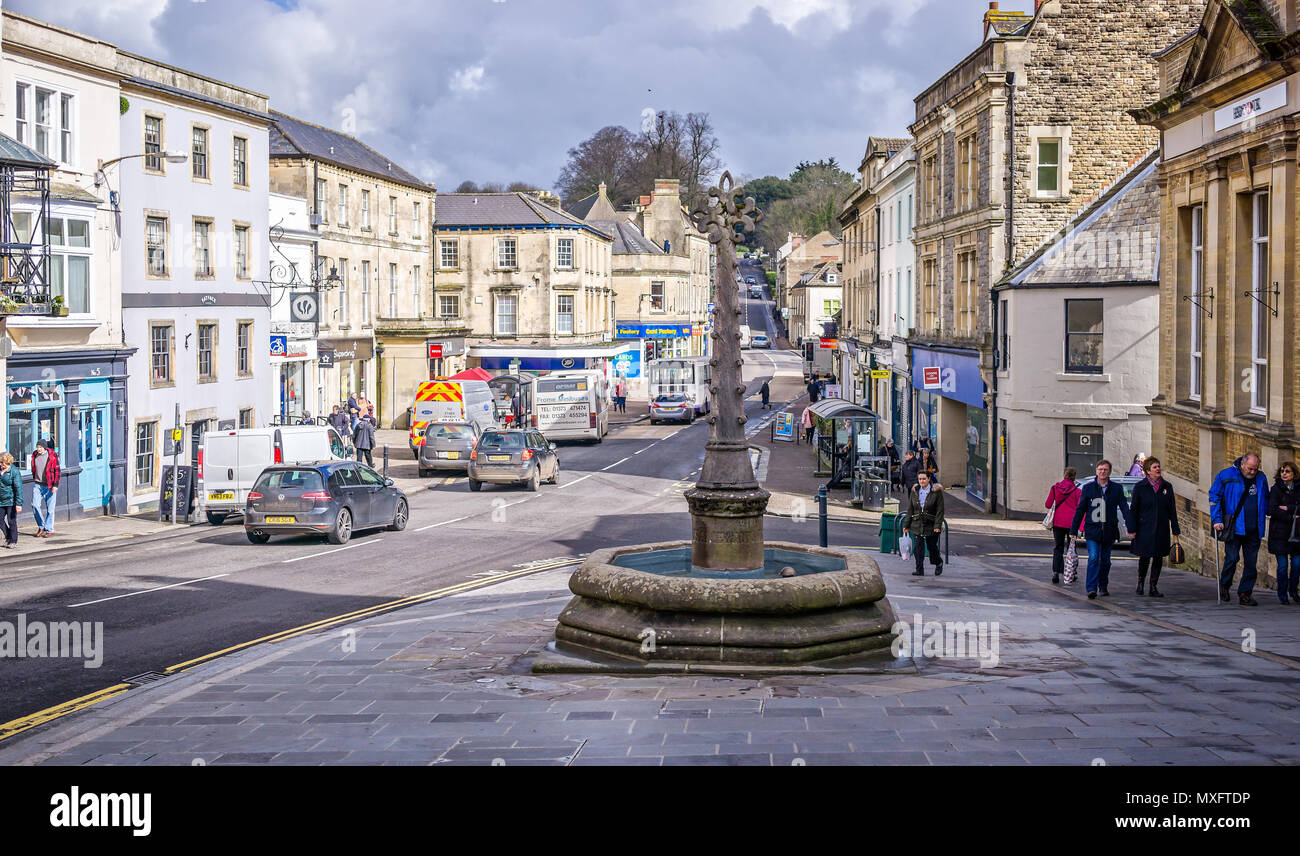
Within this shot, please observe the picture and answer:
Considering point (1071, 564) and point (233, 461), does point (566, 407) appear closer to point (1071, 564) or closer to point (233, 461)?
point (233, 461)

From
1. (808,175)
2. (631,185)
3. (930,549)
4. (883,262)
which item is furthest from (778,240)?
(930,549)

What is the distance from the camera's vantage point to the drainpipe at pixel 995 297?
3212 cm

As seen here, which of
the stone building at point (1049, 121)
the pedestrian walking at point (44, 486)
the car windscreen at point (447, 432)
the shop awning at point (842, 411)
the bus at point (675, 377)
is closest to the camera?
the pedestrian walking at point (44, 486)

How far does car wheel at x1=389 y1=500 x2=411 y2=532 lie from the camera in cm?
2638

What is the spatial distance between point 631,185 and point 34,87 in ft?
351

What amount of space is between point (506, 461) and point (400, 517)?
298 inches

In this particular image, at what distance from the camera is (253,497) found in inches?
944

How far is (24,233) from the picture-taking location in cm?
2703

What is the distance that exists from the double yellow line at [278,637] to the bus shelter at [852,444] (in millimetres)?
13512

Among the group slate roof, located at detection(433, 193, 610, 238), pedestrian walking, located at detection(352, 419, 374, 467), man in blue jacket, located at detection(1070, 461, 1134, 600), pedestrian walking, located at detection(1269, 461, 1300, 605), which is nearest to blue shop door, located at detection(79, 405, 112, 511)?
pedestrian walking, located at detection(352, 419, 374, 467)

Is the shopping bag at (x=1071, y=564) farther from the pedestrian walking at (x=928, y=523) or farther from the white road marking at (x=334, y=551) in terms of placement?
the white road marking at (x=334, y=551)

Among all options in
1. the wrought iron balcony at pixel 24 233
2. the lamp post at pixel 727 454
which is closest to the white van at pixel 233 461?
the wrought iron balcony at pixel 24 233

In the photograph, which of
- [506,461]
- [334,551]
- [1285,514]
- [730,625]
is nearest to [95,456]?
[334,551]

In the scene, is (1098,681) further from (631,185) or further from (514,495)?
(631,185)
